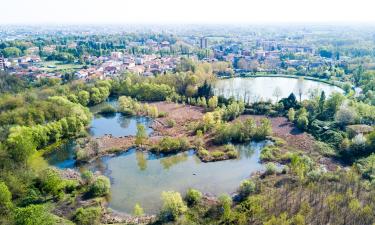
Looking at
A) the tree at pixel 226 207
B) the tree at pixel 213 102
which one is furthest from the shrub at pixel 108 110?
the tree at pixel 226 207

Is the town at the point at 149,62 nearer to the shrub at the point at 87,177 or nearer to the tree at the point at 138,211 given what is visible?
the shrub at the point at 87,177

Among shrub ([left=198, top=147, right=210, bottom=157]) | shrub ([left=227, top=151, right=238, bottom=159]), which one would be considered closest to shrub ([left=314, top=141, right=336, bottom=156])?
shrub ([left=227, top=151, right=238, bottom=159])

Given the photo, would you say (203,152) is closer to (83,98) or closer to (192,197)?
(192,197)

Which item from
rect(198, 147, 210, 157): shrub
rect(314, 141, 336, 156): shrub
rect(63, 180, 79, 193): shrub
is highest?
rect(314, 141, 336, 156): shrub

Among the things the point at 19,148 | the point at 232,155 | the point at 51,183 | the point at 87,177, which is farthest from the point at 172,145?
the point at 19,148

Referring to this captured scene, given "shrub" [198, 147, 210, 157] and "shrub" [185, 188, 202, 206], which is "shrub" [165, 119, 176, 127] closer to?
"shrub" [198, 147, 210, 157]
